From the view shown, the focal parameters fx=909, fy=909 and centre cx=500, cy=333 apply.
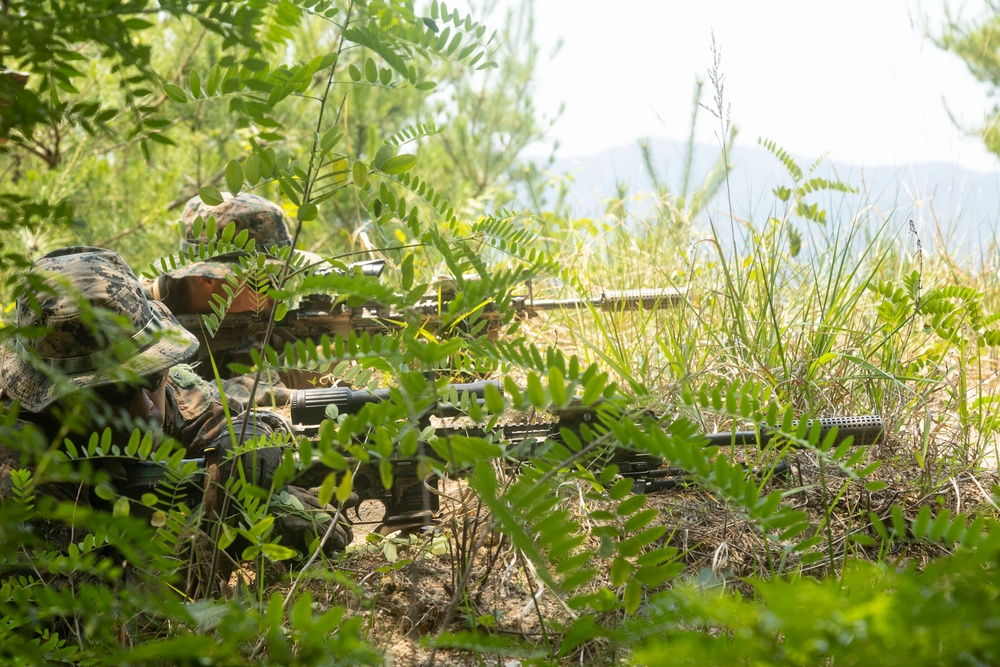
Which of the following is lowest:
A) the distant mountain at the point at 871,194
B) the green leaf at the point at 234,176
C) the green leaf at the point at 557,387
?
the green leaf at the point at 557,387

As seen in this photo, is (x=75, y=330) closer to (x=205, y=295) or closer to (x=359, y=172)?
(x=359, y=172)

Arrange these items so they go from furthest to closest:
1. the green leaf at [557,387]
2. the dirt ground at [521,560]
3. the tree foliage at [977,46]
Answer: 1. the tree foliage at [977,46]
2. the dirt ground at [521,560]
3. the green leaf at [557,387]

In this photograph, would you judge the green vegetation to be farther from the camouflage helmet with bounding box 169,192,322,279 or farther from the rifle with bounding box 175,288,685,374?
the camouflage helmet with bounding box 169,192,322,279

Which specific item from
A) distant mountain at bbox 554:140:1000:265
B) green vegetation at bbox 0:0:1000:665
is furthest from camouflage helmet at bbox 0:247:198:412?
distant mountain at bbox 554:140:1000:265

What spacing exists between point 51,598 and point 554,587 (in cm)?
76

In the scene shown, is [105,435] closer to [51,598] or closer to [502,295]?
[51,598]

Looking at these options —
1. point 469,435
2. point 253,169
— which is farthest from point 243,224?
point 253,169

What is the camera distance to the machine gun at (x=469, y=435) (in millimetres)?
2514

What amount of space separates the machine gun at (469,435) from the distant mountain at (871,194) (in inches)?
52.7

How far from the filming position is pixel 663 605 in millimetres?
1392

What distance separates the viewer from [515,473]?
2.49 metres

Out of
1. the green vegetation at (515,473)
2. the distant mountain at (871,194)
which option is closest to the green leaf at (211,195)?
the green vegetation at (515,473)

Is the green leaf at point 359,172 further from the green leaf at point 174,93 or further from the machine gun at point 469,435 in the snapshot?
the machine gun at point 469,435

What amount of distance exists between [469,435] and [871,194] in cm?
241
